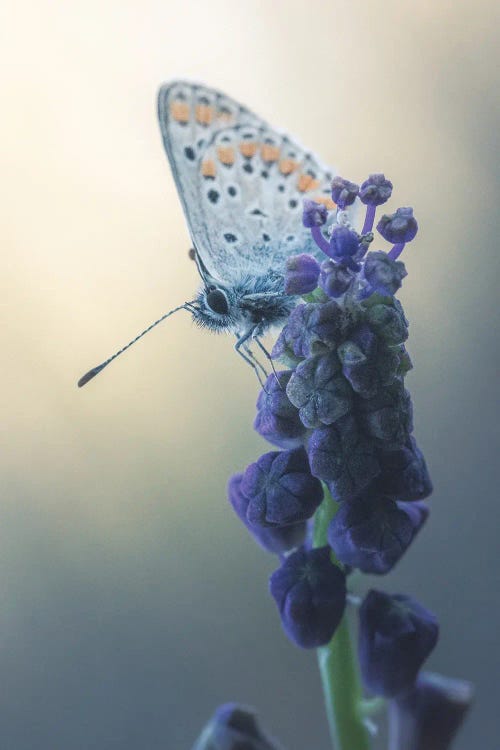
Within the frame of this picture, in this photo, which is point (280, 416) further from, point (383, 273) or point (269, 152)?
point (269, 152)

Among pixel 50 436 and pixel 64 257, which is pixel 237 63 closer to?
pixel 64 257

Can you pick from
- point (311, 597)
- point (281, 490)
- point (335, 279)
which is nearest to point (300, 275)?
point (335, 279)

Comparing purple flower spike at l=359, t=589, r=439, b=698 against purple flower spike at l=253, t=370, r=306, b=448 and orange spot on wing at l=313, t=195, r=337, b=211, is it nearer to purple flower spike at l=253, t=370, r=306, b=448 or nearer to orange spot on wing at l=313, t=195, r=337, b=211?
purple flower spike at l=253, t=370, r=306, b=448

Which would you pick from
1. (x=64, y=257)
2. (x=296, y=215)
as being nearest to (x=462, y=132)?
(x=64, y=257)

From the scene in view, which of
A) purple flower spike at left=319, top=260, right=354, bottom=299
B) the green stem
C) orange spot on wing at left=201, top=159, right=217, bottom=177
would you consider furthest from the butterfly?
the green stem

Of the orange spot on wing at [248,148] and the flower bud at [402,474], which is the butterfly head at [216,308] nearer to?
the orange spot on wing at [248,148]
